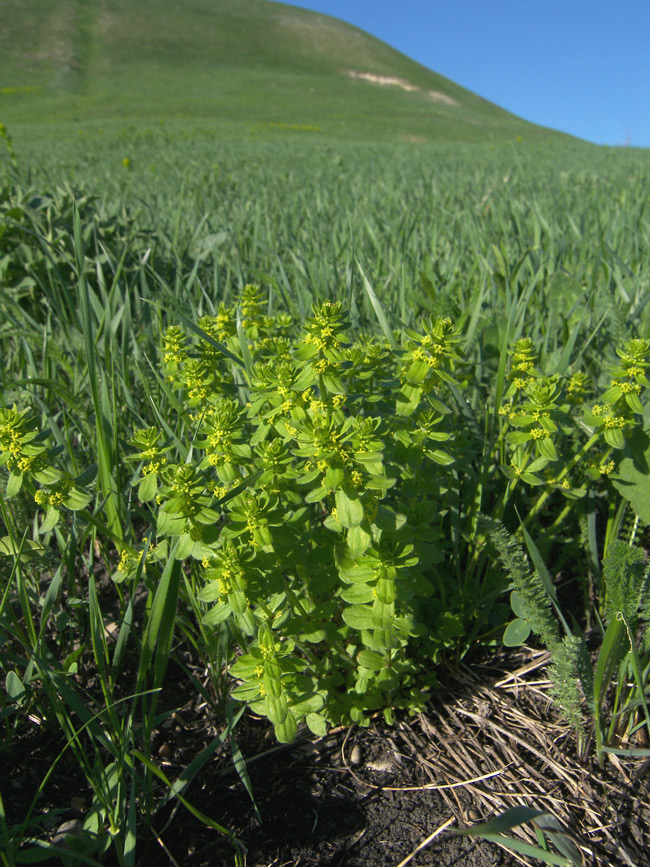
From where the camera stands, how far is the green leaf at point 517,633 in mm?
1206

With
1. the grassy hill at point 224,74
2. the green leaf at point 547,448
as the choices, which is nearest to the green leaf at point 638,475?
the green leaf at point 547,448

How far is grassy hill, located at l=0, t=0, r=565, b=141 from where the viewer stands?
93.1ft

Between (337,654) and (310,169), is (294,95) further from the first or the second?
(337,654)

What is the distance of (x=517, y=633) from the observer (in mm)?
1214

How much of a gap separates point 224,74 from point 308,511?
45922 millimetres

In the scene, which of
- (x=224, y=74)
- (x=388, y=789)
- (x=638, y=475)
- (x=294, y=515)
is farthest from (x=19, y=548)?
(x=224, y=74)

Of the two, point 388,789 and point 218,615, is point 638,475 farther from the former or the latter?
point 218,615

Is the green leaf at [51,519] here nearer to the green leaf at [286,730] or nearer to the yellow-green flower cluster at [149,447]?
the yellow-green flower cluster at [149,447]

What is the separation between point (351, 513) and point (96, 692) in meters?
0.84

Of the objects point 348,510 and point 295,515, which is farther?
point 295,515

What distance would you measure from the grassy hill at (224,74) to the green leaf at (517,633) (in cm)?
2338

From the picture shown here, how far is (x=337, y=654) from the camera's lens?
1258mm

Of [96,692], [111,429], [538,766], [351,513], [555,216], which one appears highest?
[555,216]

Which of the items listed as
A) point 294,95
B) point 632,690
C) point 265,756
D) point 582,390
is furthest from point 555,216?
point 294,95
